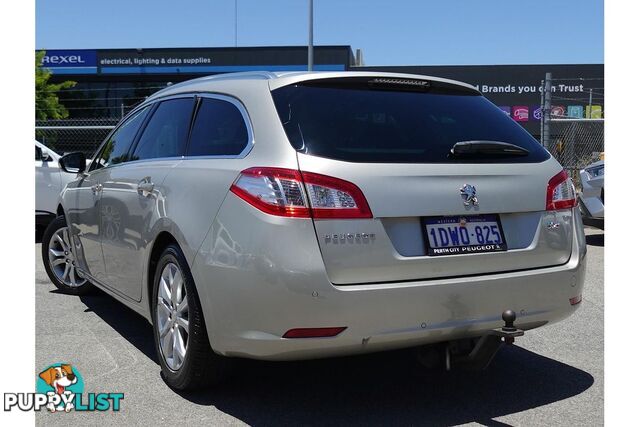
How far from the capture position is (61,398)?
3.70 metres

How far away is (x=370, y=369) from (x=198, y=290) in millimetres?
1300

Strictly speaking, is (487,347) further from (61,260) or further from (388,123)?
(61,260)

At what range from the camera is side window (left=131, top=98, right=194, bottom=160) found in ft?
13.5

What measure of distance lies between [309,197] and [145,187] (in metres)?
1.46

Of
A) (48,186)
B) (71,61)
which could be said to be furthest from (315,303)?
(71,61)

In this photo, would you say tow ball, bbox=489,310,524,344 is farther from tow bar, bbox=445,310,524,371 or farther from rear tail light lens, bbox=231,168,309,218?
rear tail light lens, bbox=231,168,309,218

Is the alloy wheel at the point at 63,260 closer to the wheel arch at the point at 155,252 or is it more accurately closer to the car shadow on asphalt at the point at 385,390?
the car shadow on asphalt at the point at 385,390

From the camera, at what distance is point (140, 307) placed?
418 cm

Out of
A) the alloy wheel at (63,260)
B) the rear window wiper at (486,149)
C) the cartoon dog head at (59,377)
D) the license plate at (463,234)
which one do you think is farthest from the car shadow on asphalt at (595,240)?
the cartoon dog head at (59,377)

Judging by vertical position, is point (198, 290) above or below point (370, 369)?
above

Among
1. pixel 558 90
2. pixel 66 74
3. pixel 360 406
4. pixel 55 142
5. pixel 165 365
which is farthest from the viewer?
pixel 66 74

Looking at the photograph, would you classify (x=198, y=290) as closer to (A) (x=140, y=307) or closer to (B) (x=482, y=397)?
(A) (x=140, y=307)

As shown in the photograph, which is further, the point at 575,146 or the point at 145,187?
the point at 575,146

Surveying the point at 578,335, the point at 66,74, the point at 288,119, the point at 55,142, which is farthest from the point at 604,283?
the point at 66,74
